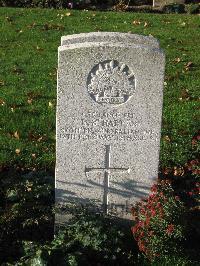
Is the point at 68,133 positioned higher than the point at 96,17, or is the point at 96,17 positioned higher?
the point at 96,17

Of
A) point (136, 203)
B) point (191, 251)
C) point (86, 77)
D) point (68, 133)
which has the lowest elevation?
point (191, 251)

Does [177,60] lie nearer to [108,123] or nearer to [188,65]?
[188,65]

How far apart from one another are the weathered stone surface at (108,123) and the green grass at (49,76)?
4.07ft

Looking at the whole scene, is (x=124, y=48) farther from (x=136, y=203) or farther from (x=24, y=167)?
(x=24, y=167)

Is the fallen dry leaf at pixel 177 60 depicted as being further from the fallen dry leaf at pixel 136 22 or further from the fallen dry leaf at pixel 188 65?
the fallen dry leaf at pixel 136 22

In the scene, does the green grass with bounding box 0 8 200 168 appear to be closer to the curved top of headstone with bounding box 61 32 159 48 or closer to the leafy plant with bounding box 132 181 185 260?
the leafy plant with bounding box 132 181 185 260

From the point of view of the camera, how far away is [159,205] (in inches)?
202

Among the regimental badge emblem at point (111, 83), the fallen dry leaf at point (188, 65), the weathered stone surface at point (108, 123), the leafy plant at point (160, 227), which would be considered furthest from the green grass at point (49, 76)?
the regimental badge emblem at point (111, 83)

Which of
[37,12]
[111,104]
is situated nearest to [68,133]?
[111,104]

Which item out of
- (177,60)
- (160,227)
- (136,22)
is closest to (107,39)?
(160,227)

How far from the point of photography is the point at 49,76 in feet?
30.1

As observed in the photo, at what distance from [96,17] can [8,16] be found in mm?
1827

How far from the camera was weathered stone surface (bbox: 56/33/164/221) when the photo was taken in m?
5.07

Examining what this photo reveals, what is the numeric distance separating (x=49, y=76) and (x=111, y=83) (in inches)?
161
